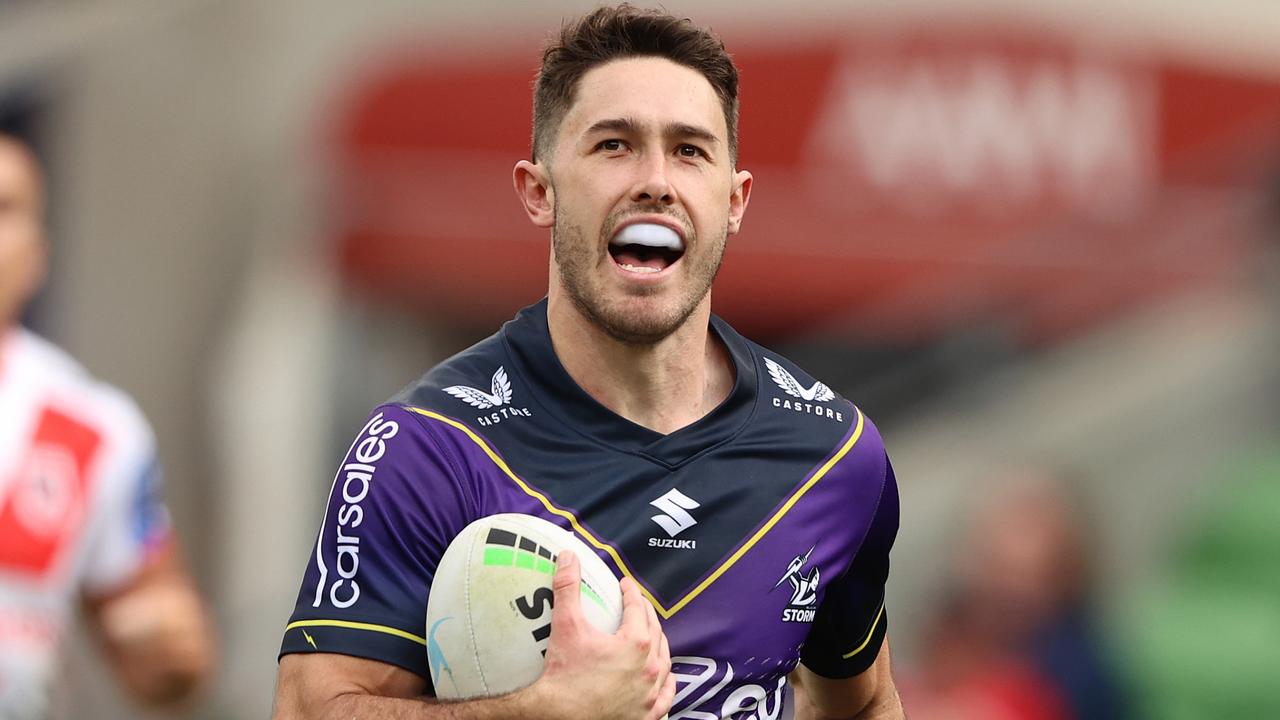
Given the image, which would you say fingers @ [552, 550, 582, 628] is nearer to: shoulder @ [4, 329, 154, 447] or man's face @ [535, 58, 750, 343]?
man's face @ [535, 58, 750, 343]

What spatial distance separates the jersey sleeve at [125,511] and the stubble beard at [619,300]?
2.67 m

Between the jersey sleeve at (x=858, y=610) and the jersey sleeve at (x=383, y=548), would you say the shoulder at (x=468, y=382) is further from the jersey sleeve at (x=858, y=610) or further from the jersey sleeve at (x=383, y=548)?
the jersey sleeve at (x=858, y=610)

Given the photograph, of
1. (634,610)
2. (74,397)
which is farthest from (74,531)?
(634,610)

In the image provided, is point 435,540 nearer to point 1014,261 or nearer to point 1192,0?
point 1014,261

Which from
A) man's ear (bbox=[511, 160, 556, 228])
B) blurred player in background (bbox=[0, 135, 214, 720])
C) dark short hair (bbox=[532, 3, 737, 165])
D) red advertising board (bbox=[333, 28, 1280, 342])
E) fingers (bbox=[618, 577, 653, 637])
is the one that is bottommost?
red advertising board (bbox=[333, 28, 1280, 342])

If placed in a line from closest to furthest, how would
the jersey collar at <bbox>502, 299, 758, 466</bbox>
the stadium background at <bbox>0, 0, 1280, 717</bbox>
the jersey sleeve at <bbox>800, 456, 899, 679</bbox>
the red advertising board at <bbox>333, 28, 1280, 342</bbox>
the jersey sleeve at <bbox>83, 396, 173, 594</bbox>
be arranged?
1. the jersey collar at <bbox>502, 299, 758, 466</bbox>
2. the jersey sleeve at <bbox>800, 456, 899, 679</bbox>
3. the jersey sleeve at <bbox>83, 396, 173, 594</bbox>
4. the stadium background at <bbox>0, 0, 1280, 717</bbox>
5. the red advertising board at <bbox>333, 28, 1280, 342</bbox>

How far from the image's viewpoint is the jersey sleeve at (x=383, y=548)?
3.66m

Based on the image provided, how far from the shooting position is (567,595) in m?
3.57

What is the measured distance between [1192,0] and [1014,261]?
9.24 feet

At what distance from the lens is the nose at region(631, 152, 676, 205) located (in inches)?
154

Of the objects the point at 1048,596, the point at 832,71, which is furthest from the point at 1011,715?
the point at 832,71

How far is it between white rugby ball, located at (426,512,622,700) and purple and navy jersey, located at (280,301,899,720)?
0.08 m

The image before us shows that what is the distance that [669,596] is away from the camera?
3930mm

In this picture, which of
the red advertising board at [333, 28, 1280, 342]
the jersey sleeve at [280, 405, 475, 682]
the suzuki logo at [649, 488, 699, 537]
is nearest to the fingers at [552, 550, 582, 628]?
the jersey sleeve at [280, 405, 475, 682]
